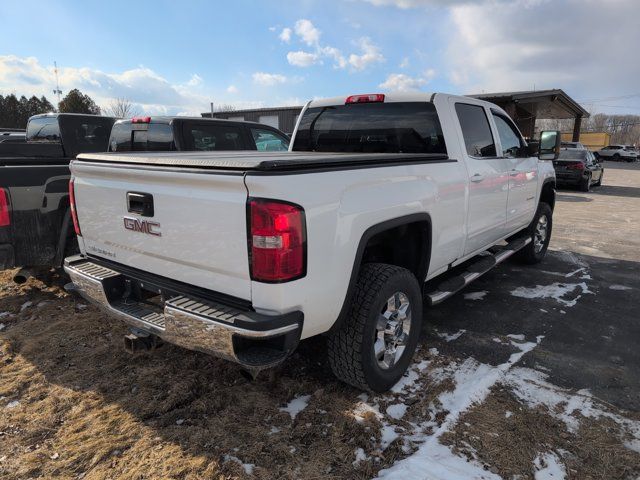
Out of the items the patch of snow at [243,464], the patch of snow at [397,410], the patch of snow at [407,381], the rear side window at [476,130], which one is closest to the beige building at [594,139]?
the rear side window at [476,130]

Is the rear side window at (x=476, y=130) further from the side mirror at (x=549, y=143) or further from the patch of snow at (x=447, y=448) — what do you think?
the patch of snow at (x=447, y=448)

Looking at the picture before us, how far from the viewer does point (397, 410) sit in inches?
113

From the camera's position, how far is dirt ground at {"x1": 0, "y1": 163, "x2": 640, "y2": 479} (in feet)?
7.84

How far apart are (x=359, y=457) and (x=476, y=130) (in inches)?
124

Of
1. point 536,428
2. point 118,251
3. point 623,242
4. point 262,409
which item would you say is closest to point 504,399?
point 536,428

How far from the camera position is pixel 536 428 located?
8.85ft

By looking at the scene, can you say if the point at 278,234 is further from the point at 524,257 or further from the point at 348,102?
the point at 524,257

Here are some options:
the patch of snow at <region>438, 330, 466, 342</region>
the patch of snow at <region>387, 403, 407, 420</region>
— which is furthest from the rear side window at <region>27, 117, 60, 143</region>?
the patch of snow at <region>387, 403, 407, 420</region>

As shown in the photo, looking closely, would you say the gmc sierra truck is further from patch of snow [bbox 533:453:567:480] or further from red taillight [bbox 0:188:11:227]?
patch of snow [bbox 533:453:567:480]

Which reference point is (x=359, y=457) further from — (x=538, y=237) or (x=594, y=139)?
(x=594, y=139)

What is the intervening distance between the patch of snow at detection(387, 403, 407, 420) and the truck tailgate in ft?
4.15

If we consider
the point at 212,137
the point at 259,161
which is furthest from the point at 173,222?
the point at 212,137

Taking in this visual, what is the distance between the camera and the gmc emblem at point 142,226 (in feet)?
8.54

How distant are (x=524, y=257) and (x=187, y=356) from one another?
15.7 feet
